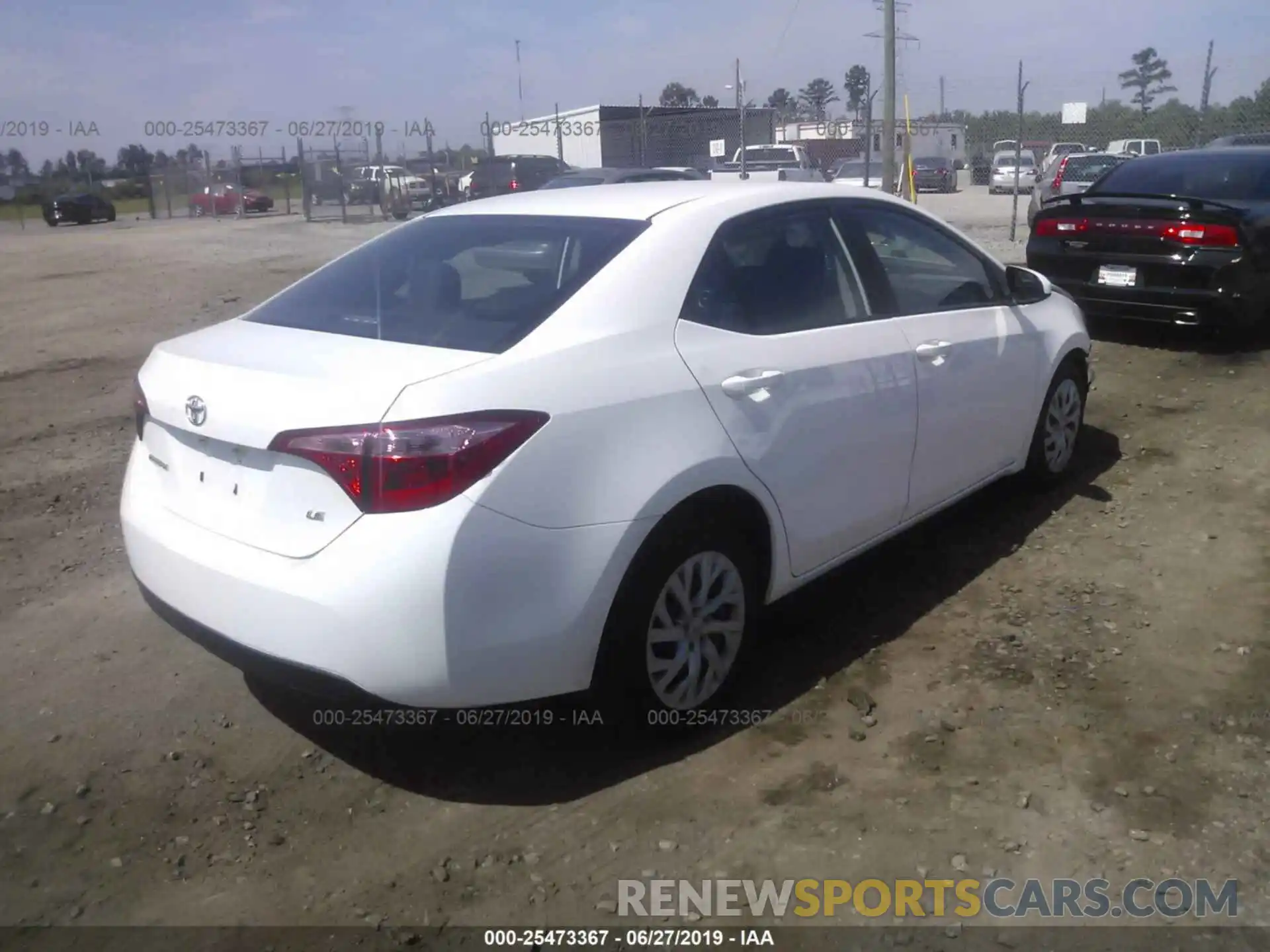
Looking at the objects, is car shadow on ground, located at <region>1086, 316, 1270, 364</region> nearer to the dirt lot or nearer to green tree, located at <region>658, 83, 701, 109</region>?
the dirt lot

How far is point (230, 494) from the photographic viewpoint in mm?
3047

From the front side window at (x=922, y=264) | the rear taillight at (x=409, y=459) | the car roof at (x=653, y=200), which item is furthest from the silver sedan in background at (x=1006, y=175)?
the rear taillight at (x=409, y=459)

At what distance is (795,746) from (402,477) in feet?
5.05

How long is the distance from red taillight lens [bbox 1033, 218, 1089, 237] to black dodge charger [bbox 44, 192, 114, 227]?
111ft

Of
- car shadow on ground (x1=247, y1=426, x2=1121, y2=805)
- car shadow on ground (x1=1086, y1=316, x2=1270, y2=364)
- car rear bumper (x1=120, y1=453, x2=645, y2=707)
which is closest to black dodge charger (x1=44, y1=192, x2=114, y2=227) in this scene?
car shadow on ground (x1=1086, y1=316, x2=1270, y2=364)

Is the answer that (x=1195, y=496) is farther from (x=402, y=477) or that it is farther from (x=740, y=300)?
(x=402, y=477)

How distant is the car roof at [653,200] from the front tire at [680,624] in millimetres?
1070

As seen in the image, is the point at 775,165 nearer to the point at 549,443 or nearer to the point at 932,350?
the point at 932,350

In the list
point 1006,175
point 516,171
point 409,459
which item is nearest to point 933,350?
point 409,459

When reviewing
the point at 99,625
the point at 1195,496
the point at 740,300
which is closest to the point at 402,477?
the point at 740,300

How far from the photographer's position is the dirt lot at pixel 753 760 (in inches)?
114

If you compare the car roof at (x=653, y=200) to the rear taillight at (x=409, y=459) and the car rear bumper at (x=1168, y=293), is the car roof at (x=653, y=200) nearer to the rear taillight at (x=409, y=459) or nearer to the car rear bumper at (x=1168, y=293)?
the rear taillight at (x=409, y=459)

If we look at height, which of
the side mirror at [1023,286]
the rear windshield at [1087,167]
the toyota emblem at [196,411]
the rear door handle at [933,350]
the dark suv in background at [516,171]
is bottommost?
the rear door handle at [933,350]

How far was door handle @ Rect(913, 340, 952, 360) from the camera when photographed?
4.17m
